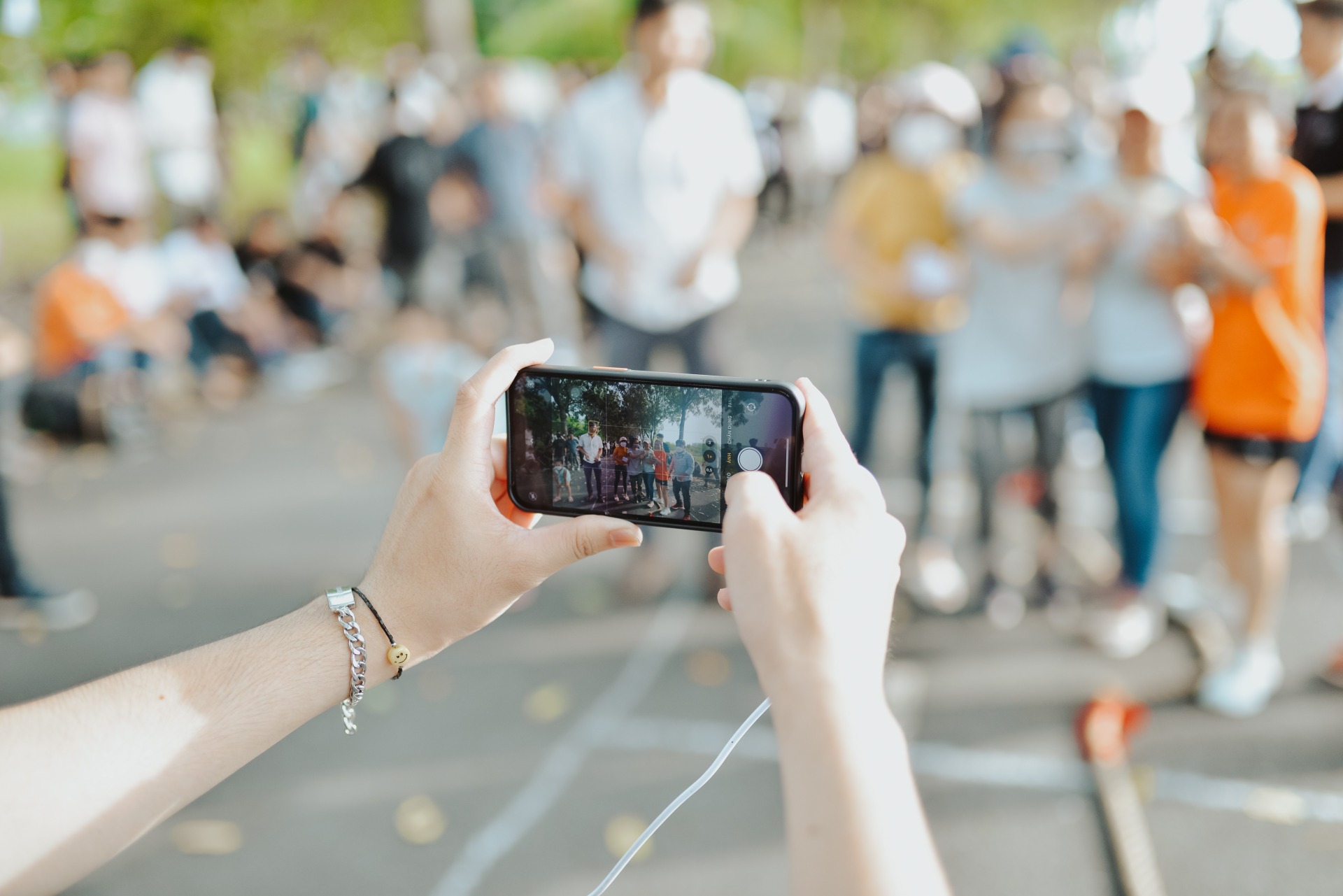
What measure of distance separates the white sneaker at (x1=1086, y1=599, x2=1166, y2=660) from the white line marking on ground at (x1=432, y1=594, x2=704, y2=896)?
1.47 m

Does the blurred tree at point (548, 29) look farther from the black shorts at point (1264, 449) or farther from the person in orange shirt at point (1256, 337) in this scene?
the black shorts at point (1264, 449)

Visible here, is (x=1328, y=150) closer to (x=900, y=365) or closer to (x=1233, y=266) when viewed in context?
(x=1233, y=266)

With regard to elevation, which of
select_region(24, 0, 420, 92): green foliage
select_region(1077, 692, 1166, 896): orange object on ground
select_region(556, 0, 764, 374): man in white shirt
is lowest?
select_region(1077, 692, 1166, 896): orange object on ground

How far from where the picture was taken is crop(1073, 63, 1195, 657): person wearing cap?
3398 millimetres

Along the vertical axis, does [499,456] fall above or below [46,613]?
above

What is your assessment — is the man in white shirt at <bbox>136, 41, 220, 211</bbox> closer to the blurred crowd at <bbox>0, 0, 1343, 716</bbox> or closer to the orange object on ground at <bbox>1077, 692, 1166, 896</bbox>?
the blurred crowd at <bbox>0, 0, 1343, 716</bbox>

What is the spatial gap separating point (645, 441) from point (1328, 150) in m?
3.84

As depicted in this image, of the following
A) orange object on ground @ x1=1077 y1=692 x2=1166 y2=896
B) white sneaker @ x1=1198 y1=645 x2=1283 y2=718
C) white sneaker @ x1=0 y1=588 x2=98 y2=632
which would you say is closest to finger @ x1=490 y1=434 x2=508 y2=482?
orange object on ground @ x1=1077 y1=692 x2=1166 y2=896

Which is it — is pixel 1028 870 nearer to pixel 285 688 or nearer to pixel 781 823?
pixel 781 823

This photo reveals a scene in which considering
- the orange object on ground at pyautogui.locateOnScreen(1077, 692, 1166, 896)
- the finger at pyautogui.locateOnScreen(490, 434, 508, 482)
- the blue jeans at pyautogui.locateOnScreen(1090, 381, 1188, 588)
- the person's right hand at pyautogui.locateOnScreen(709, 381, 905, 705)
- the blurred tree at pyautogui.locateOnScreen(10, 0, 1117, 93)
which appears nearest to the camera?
the person's right hand at pyautogui.locateOnScreen(709, 381, 905, 705)

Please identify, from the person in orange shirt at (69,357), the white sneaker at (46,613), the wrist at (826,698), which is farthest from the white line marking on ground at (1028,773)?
the person in orange shirt at (69,357)

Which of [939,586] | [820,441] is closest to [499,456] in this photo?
[820,441]

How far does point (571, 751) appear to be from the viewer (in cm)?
314

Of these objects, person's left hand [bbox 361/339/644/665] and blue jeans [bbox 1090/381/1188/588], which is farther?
blue jeans [bbox 1090/381/1188/588]
